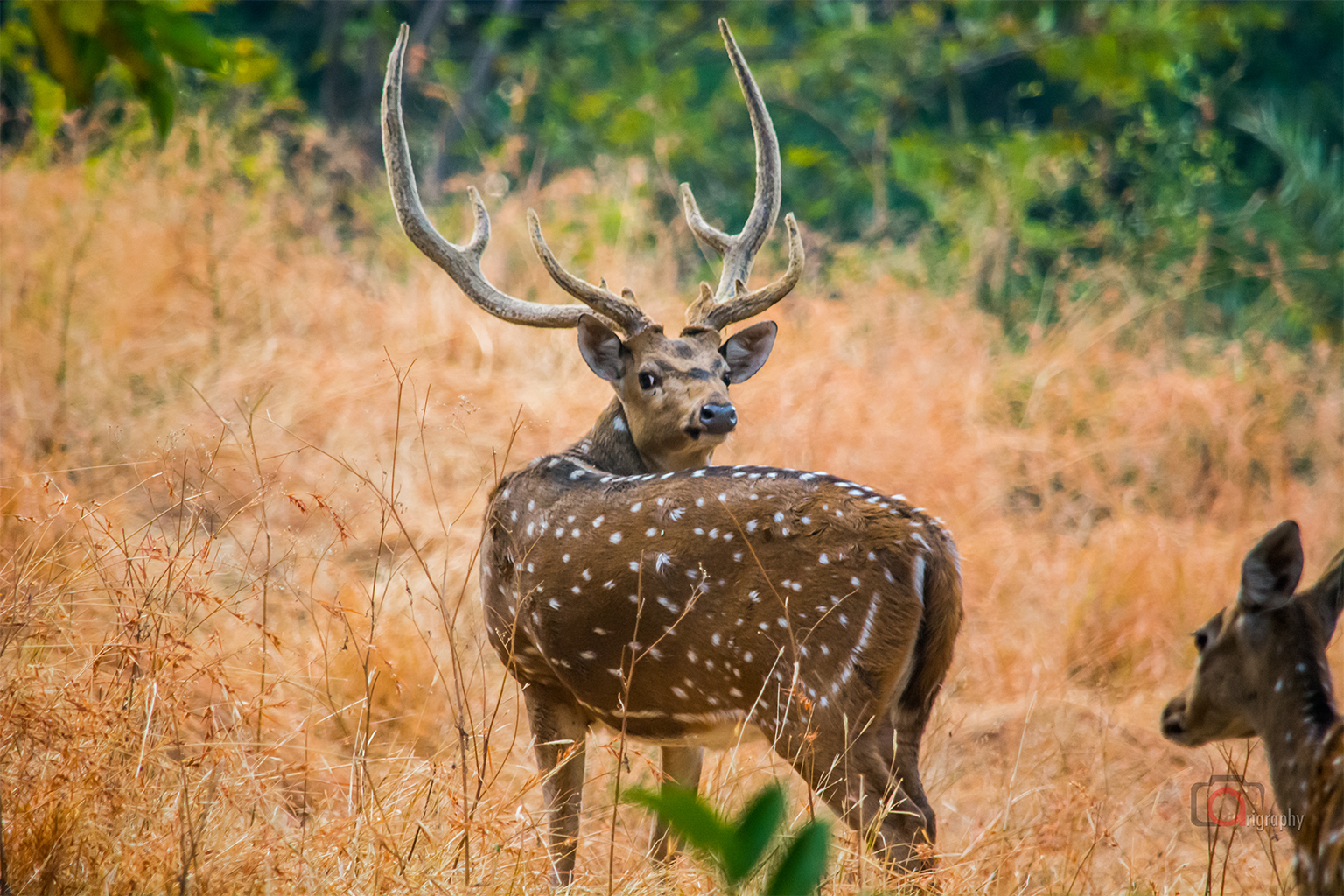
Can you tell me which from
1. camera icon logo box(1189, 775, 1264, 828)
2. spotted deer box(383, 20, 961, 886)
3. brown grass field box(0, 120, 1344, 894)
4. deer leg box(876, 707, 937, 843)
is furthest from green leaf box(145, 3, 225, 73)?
camera icon logo box(1189, 775, 1264, 828)

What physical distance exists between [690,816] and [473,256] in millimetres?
3349

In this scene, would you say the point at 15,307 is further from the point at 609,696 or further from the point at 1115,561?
the point at 1115,561

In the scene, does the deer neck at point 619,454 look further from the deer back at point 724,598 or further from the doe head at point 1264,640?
the doe head at point 1264,640

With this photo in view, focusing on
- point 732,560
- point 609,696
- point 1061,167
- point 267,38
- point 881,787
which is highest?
point 732,560

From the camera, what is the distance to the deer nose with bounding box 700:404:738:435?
11.9ft

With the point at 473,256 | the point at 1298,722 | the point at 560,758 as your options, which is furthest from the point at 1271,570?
the point at 473,256

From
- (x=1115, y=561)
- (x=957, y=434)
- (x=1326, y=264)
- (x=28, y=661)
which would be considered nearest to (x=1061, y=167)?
(x=1326, y=264)

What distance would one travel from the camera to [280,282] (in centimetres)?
762

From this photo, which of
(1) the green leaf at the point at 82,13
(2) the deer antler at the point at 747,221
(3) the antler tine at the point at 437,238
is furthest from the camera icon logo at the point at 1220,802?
(1) the green leaf at the point at 82,13

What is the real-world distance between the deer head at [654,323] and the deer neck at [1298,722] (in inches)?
71.5

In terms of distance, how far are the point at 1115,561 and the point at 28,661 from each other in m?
4.84

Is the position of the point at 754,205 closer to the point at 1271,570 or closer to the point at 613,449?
the point at 613,449

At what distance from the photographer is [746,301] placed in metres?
4.08

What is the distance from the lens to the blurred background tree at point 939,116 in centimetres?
1016
